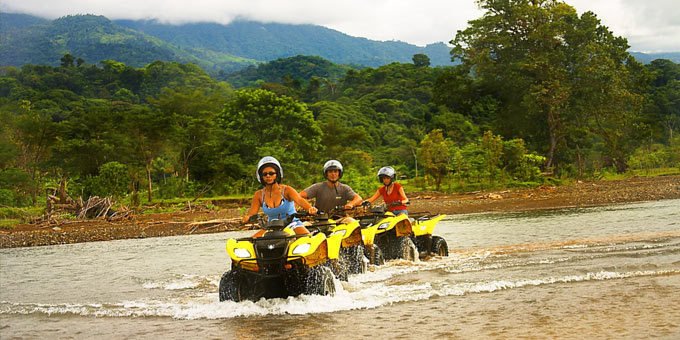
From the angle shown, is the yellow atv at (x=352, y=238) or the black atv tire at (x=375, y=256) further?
the black atv tire at (x=375, y=256)

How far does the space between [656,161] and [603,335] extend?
52465 millimetres

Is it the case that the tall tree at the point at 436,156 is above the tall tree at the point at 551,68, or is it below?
below

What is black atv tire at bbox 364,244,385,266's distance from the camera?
1400cm

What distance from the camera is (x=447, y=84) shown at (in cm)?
6412

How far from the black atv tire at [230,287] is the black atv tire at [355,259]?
10.5 ft

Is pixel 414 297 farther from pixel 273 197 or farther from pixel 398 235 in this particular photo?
pixel 398 235

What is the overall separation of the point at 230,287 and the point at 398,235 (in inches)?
215

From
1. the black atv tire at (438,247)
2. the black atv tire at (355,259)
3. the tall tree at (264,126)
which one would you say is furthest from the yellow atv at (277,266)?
the tall tree at (264,126)

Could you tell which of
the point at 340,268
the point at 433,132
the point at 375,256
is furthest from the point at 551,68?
the point at 340,268

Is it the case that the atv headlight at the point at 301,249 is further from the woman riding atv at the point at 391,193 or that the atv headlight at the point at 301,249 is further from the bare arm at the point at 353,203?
the woman riding atv at the point at 391,193

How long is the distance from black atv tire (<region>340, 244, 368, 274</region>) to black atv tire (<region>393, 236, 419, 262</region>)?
5.72 feet

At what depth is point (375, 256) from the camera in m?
14.2

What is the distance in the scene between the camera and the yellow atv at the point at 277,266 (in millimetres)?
9805

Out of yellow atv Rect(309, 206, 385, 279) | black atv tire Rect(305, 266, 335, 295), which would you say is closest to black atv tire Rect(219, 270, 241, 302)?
black atv tire Rect(305, 266, 335, 295)
